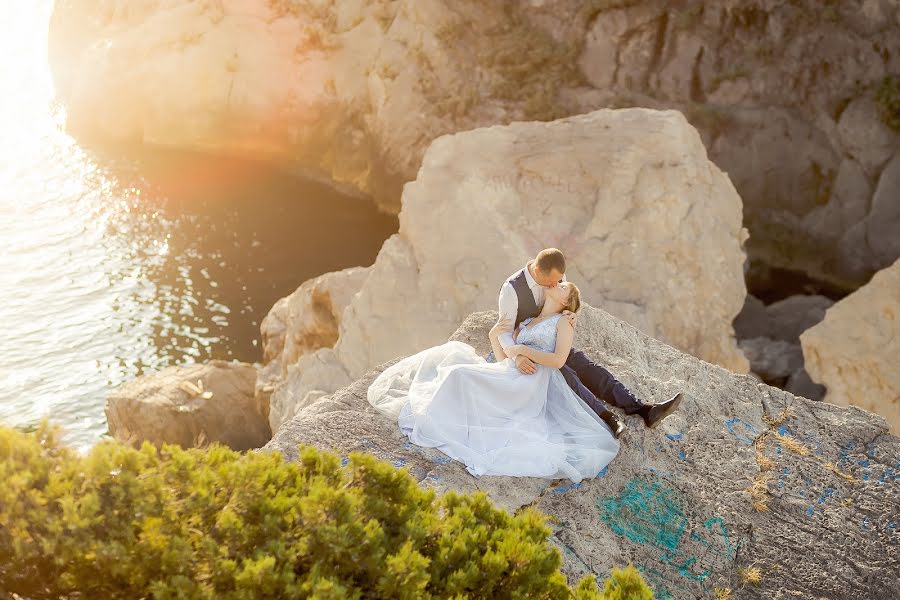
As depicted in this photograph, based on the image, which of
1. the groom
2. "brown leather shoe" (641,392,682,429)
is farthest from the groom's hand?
"brown leather shoe" (641,392,682,429)

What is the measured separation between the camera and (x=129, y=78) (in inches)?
1271

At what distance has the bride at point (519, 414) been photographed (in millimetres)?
7008

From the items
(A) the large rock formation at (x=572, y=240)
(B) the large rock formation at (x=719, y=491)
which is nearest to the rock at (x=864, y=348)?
(A) the large rock formation at (x=572, y=240)

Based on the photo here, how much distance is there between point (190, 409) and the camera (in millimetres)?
16734

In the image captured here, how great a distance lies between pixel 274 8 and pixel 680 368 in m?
27.5

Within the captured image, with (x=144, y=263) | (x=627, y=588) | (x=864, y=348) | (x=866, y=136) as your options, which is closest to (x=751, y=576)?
(x=627, y=588)

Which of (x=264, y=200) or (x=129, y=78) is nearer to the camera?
(x=264, y=200)

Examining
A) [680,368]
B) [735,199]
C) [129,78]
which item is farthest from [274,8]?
[680,368]

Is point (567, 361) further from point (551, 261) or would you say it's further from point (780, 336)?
point (780, 336)

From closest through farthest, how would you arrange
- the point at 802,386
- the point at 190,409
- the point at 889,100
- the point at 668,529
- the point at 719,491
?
the point at 668,529 < the point at 719,491 < the point at 190,409 < the point at 802,386 < the point at 889,100

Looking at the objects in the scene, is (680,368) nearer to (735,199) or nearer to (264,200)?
(735,199)

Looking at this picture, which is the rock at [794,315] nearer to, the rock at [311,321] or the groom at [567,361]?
the rock at [311,321]

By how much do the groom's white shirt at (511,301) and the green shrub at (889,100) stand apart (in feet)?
77.0

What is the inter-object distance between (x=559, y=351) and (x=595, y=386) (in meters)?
0.77
